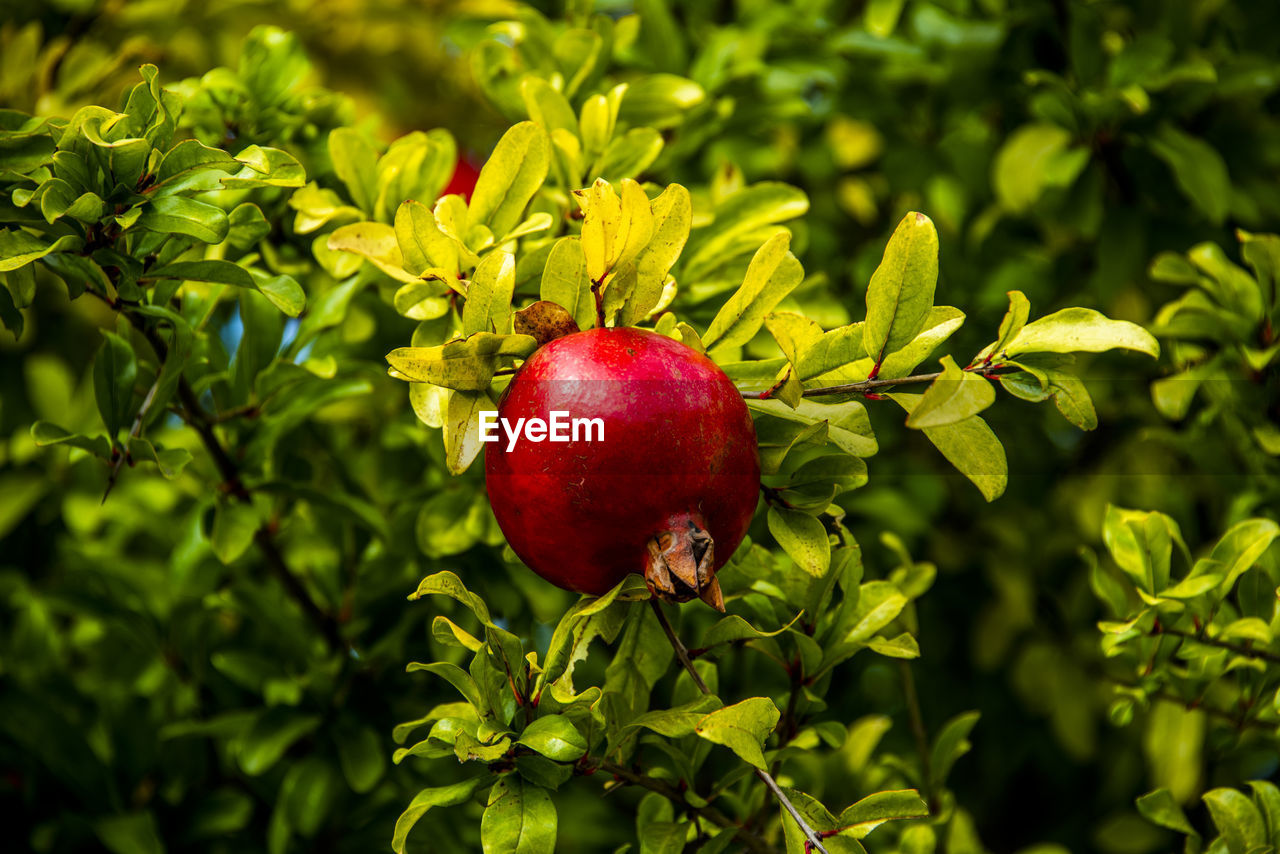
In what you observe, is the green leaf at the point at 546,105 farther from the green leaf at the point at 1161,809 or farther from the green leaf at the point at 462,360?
the green leaf at the point at 1161,809

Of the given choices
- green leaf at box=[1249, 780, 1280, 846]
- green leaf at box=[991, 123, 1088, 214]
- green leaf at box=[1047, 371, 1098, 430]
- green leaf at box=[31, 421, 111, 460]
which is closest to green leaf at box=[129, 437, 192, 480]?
green leaf at box=[31, 421, 111, 460]

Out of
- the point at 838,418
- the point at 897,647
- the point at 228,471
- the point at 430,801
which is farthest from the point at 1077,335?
the point at 228,471

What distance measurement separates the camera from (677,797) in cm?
76

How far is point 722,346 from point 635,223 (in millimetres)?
105

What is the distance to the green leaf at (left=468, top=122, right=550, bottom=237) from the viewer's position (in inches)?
29.3

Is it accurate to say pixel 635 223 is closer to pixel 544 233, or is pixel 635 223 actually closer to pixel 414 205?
pixel 414 205

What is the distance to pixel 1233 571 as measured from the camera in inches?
33.2

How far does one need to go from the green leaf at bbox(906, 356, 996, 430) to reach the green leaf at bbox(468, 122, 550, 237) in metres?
0.33

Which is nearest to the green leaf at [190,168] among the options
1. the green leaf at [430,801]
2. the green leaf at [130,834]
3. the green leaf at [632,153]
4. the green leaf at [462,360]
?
the green leaf at [462,360]

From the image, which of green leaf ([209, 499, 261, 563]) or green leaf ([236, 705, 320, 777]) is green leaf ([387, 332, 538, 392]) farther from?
green leaf ([236, 705, 320, 777])

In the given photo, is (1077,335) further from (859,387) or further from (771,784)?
(771,784)

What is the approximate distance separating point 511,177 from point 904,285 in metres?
0.29

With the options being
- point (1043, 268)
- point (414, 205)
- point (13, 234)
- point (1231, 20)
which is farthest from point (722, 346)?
point (1231, 20)

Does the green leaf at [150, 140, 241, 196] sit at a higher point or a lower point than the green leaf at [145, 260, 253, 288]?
higher
